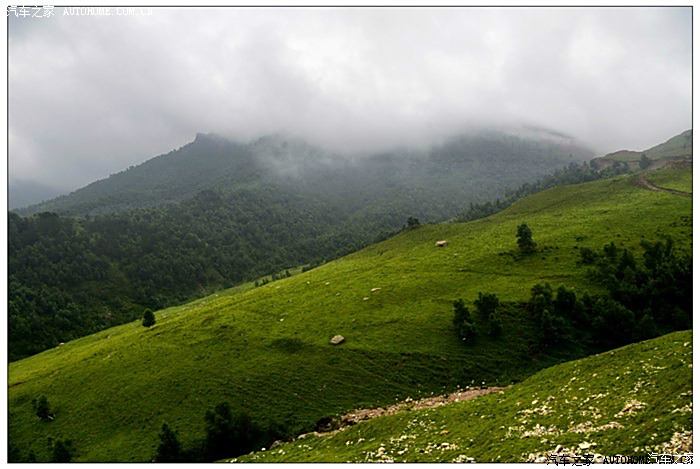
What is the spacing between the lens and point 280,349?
64938 mm

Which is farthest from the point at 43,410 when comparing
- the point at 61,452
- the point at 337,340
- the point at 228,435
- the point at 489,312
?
the point at 489,312

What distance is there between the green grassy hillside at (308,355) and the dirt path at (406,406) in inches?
63.1

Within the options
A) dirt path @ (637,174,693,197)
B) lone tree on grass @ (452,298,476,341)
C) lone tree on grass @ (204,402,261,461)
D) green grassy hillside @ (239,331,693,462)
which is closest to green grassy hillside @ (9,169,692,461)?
lone tree on grass @ (452,298,476,341)

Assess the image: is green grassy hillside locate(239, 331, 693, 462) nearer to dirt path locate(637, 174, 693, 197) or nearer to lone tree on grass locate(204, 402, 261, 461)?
lone tree on grass locate(204, 402, 261, 461)

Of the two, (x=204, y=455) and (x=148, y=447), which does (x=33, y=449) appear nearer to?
(x=148, y=447)

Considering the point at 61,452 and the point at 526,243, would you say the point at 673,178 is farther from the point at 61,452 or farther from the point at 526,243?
the point at 61,452

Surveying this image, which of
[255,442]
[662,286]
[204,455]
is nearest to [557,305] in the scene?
[662,286]

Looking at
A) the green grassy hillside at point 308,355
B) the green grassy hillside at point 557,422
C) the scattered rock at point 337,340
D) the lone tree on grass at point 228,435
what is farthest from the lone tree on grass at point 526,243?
the lone tree on grass at point 228,435

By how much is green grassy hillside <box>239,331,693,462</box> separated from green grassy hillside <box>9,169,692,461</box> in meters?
11.7

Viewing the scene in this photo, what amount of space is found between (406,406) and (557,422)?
23072 millimetres

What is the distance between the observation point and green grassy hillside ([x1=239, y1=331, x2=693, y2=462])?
2395 centimetres

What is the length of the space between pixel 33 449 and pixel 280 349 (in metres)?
29.6

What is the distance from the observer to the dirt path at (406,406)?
48.3 m

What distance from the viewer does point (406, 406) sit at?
50.5 metres
